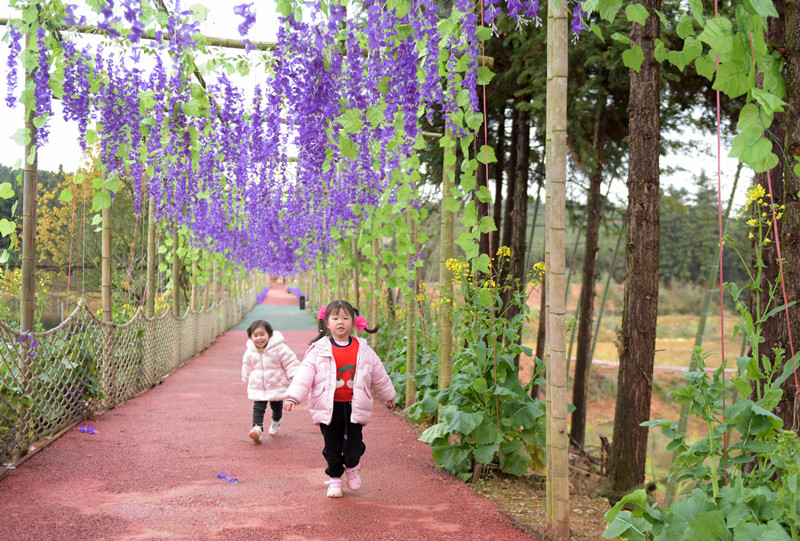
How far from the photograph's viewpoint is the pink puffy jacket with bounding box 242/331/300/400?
16.7 ft

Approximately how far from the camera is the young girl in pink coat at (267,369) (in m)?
5.08

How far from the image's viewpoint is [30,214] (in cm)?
405

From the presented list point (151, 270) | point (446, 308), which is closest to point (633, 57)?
point (446, 308)

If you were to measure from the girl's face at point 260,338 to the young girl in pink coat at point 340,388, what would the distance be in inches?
60.5

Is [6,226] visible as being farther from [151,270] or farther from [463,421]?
[151,270]

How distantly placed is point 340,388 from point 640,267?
230 cm

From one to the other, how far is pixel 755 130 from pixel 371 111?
1.81 m

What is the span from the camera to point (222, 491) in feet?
11.6

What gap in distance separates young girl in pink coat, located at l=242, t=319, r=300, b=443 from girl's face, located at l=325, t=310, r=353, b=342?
4.84 ft

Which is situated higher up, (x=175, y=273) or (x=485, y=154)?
(x=485, y=154)

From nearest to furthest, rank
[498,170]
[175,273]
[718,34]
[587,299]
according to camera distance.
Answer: [718,34] → [587,299] → [498,170] → [175,273]

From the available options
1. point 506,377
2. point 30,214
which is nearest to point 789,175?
point 506,377

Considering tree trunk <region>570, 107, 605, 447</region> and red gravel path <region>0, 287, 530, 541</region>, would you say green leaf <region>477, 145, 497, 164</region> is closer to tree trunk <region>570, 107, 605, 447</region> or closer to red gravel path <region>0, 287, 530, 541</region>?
red gravel path <region>0, 287, 530, 541</region>

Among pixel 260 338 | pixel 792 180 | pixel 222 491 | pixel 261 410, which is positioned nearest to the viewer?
pixel 792 180
